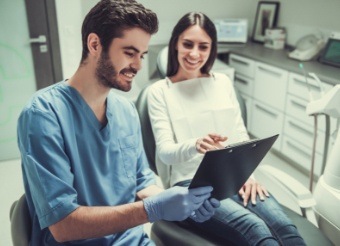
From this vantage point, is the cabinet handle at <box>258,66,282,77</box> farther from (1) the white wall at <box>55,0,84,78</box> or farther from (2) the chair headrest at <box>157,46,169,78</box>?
(1) the white wall at <box>55,0,84,78</box>

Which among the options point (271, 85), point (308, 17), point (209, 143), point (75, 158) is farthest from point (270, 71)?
point (75, 158)

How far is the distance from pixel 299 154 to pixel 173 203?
190 centimetres

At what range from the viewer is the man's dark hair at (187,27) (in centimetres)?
152

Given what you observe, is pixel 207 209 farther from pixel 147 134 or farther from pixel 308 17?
pixel 308 17

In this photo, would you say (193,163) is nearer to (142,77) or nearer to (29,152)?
(29,152)

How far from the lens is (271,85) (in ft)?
9.25

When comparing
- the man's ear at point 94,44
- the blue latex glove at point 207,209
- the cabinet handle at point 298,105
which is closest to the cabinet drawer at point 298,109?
the cabinet handle at point 298,105

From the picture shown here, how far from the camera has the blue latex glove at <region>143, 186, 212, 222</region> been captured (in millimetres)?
1016

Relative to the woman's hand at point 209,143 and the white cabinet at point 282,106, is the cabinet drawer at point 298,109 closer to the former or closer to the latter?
the white cabinet at point 282,106

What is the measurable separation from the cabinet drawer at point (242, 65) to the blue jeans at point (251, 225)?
1.93 metres

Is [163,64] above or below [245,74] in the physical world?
above

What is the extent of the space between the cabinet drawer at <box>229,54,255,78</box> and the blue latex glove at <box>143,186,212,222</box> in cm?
218

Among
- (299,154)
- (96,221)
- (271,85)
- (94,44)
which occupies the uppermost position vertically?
(94,44)

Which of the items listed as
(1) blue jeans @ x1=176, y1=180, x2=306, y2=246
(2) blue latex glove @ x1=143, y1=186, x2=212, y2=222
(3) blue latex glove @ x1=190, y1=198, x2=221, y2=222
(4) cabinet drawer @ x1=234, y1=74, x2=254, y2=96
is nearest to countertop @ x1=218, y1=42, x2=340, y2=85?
(4) cabinet drawer @ x1=234, y1=74, x2=254, y2=96
